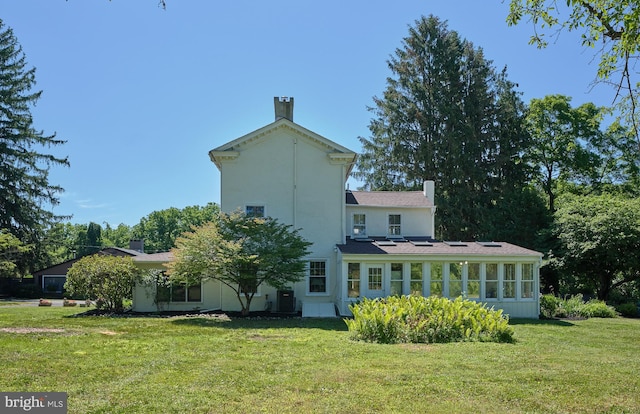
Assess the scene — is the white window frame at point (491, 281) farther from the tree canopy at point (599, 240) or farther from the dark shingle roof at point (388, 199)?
the tree canopy at point (599, 240)

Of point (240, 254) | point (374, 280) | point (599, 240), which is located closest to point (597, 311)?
point (599, 240)

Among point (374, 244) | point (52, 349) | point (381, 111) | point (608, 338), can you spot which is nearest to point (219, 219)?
point (374, 244)

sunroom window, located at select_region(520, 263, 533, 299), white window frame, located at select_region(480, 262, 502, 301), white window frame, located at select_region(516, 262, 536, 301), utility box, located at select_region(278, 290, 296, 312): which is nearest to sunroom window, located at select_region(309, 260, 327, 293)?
utility box, located at select_region(278, 290, 296, 312)

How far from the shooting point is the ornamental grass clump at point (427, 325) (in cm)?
1388

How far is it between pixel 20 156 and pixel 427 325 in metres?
38.6

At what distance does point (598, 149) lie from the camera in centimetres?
3912

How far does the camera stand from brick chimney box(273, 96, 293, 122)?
2581 cm

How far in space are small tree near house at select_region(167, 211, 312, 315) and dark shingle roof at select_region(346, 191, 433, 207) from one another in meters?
6.82

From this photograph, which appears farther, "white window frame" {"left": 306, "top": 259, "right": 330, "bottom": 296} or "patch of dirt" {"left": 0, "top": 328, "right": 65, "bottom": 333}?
"white window frame" {"left": 306, "top": 259, "right": 330, "bottom": 296}

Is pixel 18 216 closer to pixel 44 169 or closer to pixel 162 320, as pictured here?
pixel 44 169

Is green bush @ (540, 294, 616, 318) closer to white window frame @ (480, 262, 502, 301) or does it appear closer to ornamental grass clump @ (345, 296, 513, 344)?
white window frame @ (480, 262, 502, 301)

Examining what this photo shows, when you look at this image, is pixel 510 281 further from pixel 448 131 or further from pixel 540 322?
pixel 448 131

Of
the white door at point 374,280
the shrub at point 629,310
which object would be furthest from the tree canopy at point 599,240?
the white door at point 374,280

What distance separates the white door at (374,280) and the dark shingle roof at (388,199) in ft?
18.4
